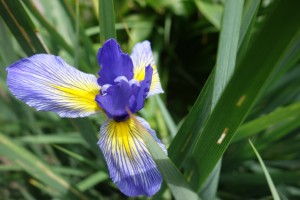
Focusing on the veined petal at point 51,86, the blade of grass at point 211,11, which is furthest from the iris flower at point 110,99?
the blade of grass at point 211,11

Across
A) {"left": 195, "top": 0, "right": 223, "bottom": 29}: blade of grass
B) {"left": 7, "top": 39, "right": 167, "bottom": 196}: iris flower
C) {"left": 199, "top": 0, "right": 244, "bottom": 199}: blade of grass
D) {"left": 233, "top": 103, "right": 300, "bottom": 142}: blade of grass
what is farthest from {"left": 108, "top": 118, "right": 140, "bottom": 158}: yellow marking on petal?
{"left": 195, "top": 0, "right": 223, "bottom": 29}: blade of grass

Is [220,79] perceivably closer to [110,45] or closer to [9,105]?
[110,45]

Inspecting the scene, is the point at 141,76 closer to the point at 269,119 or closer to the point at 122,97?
the point at 122,97

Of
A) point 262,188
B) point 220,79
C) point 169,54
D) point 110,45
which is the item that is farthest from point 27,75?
point 169,54

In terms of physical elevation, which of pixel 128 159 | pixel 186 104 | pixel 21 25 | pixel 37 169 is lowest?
pixel 186 104

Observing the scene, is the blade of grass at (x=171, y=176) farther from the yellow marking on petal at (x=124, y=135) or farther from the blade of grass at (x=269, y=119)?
the blade of grass at (x=269, y=119)

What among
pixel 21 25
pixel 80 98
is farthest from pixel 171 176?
pixel 21 25
